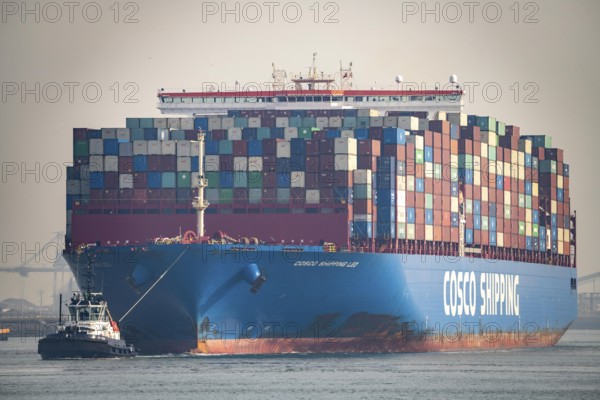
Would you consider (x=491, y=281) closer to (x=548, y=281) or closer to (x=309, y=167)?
(x=548, y=281)

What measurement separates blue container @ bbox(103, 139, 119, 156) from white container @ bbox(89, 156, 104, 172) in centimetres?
49

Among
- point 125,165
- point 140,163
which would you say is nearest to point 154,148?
point 140,163

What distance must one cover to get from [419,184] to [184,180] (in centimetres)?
1266

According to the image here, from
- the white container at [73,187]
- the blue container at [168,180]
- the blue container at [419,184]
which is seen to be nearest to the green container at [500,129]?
the blue container at [419,184]

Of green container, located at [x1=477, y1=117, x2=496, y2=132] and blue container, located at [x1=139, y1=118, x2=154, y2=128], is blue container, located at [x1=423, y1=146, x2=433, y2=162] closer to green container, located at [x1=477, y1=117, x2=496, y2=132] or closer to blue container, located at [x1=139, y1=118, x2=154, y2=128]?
green container, located at [x1=477, y1=117, x2=496, y2=132]

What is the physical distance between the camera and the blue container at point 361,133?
7788 cm

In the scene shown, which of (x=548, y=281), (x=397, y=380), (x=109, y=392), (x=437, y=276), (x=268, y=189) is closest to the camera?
(x=109, y=392)

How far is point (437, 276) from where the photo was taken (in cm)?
8094

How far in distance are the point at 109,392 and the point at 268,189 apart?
1840 cm

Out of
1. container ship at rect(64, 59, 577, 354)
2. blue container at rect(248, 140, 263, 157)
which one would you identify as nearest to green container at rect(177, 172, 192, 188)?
container ship at rect(64, 59, 577, 354)

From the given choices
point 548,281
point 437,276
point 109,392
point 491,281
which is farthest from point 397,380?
point 548,281

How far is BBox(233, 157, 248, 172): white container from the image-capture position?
7488 centimetres

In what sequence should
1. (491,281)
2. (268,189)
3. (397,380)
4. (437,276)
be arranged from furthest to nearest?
(491,281) < (437,276) < (268,189) < (397,380)

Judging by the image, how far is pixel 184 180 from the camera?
245 ft
